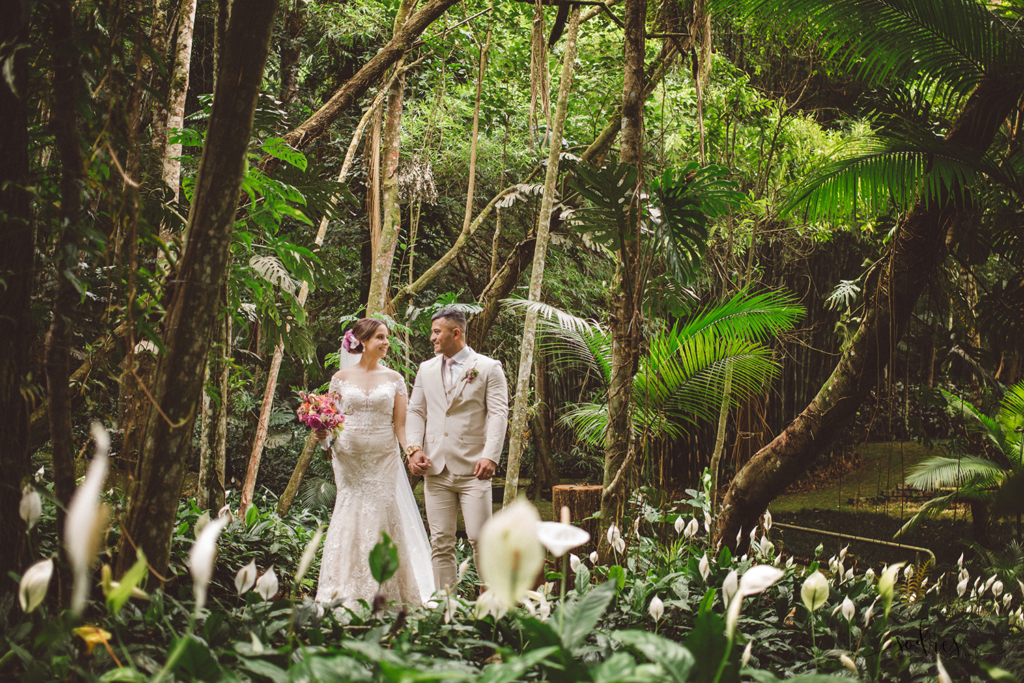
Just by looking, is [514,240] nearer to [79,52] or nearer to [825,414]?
[825,414]

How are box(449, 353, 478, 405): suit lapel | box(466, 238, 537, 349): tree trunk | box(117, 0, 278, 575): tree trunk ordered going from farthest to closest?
box(466, 238, 537, 349): tree trunk < box(449, 353, 478, 405): suit lapel < box(117, 0, 278, 575): tree trunk

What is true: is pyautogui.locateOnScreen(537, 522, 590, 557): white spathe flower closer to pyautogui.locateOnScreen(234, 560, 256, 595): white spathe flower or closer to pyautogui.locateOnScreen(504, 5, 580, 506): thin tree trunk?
pyautogui.locateOnScreen(234, 560, 256, 595): white spathe flower

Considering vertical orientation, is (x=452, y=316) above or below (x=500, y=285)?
below

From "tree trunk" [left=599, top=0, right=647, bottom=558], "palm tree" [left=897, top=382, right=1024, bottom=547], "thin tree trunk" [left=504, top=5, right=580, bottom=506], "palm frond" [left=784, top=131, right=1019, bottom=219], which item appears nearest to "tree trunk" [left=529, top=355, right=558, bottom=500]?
"thin tree trunk" [left=504, top=5, right=580, bottom=506]

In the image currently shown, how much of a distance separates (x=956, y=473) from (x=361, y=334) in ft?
14.2

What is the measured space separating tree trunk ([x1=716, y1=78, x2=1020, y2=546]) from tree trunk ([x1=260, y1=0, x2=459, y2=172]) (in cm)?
303

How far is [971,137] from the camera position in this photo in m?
3.16

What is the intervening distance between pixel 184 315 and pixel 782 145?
20.4ft

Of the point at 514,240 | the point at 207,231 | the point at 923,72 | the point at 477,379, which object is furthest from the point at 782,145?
the point at 207,231

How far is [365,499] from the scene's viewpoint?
3422 mm

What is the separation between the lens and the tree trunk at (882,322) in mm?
3146

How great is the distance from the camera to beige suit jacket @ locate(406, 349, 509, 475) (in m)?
3.42

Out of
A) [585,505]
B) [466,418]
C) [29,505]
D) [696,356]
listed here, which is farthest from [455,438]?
[29,505]

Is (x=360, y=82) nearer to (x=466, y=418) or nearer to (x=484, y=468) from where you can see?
(x=466, y=418)
